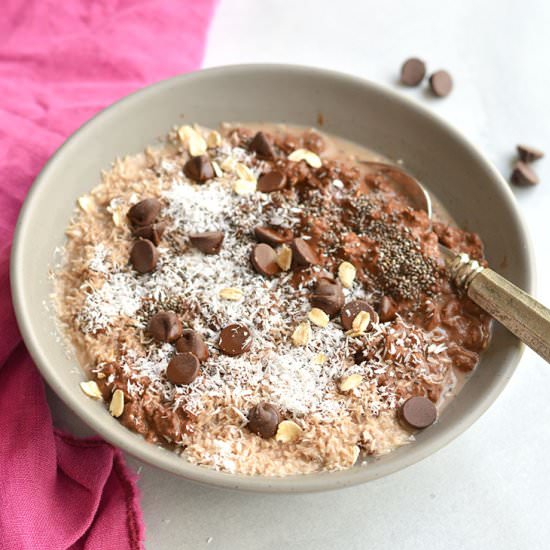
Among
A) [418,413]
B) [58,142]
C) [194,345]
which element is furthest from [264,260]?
[58,142]

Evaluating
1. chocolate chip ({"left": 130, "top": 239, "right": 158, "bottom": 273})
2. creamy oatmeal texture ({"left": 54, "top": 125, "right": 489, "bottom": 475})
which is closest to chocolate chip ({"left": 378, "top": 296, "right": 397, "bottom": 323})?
creamy oatmeal texture ({"left": 54, "top": 125, "right": 489, "bottom": 475})

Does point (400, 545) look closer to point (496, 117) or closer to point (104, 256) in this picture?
point (104, 256)

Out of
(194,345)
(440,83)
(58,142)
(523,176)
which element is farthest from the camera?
(440,83)

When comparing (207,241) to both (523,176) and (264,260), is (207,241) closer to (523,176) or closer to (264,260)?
(264,260)

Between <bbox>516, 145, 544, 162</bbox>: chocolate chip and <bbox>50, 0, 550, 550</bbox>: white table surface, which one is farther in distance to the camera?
<bbox>516, 145, 544, 162</bbox>: chocolate chip

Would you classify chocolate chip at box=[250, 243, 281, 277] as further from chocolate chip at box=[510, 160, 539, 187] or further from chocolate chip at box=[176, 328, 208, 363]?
chocolate chip at box=[510, 160, 539, 187]
